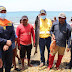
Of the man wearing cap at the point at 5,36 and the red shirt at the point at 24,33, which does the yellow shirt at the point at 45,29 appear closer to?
the red shirt at the point at 24,33

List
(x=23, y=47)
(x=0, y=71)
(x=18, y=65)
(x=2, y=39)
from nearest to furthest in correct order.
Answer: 1. (x=2, y=39)
2. (x=0, y=71)
3. (x=23, y=47)
4. (x=18, y=65)

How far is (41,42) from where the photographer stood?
189 inches

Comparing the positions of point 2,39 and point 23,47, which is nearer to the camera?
point 2,39

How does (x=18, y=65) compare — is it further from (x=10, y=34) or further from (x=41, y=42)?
(x=10, y=34)

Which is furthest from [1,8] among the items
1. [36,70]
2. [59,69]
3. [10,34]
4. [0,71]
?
[59,69]

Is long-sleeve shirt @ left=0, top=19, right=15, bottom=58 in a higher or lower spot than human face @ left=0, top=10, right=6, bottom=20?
lower

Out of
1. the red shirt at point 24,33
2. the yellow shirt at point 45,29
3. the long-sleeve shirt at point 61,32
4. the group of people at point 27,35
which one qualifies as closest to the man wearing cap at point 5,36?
the group of people at point 27,35

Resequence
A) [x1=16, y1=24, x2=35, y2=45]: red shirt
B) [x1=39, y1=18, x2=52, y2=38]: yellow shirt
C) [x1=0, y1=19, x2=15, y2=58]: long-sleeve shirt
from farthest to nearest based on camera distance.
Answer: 1. [x1=39, y1=18, x2=52, y2=38]: yellow shirt
2. [x1=16, y1=24, x2=35, y2=45]: red shirt
3. [x1=0, y1=19, x2=15, y2=58]: long-sleeve shirt

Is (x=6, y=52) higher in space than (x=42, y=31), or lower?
lower

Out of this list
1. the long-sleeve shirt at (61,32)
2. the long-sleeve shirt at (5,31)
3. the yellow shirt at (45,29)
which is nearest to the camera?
the long-sleeve shirt at (5,31)

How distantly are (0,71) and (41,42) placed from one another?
215cm

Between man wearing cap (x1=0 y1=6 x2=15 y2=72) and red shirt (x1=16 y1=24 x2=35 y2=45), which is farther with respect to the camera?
red shirt (x1=16 y1=24 x2=35 y2=45)

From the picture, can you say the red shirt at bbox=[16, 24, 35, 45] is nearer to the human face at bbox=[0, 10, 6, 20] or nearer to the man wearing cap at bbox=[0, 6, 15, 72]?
the man wearing cap at bbox=[0, 6, 15, 72]

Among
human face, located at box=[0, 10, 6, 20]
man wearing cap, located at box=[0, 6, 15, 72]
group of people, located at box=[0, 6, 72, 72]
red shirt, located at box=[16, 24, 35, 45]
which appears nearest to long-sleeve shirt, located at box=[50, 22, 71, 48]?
group of people, located at box=[0, 6, 72, 72]
